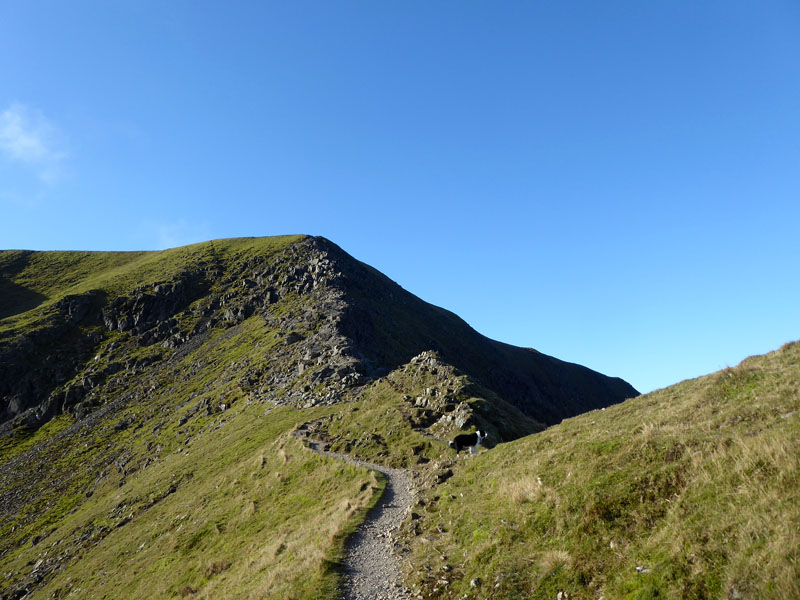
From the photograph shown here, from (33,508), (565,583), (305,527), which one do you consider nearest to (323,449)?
(305,527)

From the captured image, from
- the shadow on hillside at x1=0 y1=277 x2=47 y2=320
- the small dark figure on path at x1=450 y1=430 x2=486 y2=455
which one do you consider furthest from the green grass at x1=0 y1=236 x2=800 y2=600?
the shadow on hillside at x1=0 y1=277 x2=47 y2=320

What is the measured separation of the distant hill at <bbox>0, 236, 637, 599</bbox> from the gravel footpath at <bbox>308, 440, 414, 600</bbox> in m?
0.84

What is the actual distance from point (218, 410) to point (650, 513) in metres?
69.9

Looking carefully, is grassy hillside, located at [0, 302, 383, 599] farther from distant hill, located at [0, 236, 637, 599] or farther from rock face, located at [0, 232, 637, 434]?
rock face, located at [0, 232, 637, 434]

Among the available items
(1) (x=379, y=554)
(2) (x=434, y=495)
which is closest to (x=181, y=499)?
(2) (x=434, y=495)

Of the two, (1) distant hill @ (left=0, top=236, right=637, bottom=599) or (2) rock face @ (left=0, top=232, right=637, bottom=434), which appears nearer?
(1) distant hill @ (left=0, top=236, right=637, bottom=599)

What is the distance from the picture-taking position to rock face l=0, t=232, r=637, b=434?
245 ft

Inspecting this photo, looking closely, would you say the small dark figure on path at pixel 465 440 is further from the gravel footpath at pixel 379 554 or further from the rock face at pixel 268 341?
the rock face at pixel 268 341

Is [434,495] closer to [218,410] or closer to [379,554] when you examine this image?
[379,554]

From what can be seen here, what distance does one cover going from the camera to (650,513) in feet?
41.9

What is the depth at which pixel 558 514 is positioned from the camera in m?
14.8

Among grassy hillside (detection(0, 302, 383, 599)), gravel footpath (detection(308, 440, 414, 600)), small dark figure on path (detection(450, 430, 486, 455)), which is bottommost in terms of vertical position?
grassy hillside (detection(0, 302, 383, 599))

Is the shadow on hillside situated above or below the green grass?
above

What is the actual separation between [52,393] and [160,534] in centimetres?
8644
